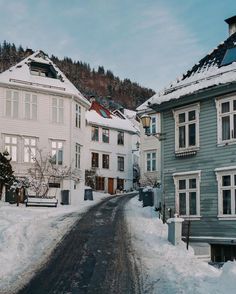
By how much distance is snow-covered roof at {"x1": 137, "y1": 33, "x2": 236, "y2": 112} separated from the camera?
2012 centimetres

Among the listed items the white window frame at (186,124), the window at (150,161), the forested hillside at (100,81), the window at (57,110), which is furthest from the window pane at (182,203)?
the forested hillside at (100,81)

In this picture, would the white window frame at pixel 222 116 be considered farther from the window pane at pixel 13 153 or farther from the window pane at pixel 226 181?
the window pane at pixel 13 153

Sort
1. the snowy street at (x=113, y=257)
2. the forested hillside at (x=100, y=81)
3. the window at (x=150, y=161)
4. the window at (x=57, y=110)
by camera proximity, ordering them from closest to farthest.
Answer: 1. the snowy street at (x=113, y=257)
2. the window at (x=57, y=110)
3. the window at (x=150, y=161)
4. the forested hillside at (x=100, y=81)

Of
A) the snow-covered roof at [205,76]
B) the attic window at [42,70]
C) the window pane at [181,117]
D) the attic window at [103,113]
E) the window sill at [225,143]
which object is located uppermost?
the attic window at [42,70]

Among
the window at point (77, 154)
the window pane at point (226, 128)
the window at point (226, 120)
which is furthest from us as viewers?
the window at point (77, 154)

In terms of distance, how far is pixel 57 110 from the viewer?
3662 cm

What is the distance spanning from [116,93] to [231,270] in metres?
152

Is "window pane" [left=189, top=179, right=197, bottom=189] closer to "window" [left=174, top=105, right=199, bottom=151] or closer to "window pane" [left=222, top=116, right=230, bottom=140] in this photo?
"window" [left=174, top=105, right=199, bottom=151]

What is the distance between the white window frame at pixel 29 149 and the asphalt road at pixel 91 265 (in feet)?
51.1

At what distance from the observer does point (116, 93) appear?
162 m

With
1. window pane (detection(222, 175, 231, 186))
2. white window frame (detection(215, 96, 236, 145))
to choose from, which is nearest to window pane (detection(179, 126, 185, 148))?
white window frame (detection(215, 96, 236, 145))

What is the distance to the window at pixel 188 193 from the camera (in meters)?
20.9

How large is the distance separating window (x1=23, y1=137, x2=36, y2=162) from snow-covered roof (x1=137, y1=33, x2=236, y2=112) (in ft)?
46.7

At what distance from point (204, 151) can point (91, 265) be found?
896 cm
